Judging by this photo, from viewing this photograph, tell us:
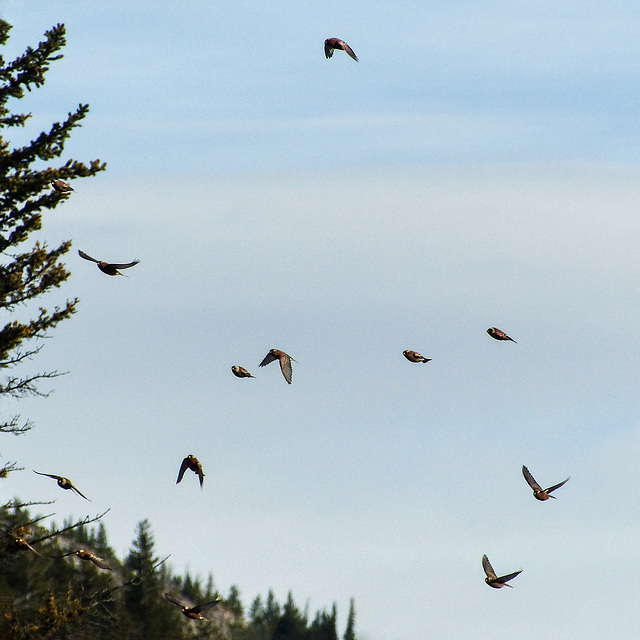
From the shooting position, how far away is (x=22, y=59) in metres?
20.1

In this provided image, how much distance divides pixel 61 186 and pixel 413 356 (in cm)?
712

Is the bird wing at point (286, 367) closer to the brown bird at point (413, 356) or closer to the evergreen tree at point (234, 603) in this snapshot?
the brown bird at point (413, 356)

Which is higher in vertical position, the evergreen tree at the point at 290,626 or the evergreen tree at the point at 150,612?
the evergreen tree at the point at 290,626

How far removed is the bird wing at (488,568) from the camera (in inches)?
658

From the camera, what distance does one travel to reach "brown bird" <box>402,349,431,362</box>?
55.4 feet

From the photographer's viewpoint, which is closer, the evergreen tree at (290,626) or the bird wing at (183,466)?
the bird wing at (183,466)

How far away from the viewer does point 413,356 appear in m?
Answer: 17.0

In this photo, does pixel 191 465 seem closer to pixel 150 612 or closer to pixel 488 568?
pixel 488 568

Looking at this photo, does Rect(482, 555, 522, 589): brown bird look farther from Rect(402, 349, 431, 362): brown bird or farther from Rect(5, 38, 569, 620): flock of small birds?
Rect(402, 349, 431, 362): brown bird

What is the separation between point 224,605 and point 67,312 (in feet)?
337

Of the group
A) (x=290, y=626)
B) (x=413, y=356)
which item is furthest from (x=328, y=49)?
(x=290, y=626)

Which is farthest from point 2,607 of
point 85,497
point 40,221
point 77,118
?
point 77,118

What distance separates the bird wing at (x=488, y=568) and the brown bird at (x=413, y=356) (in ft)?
10.5

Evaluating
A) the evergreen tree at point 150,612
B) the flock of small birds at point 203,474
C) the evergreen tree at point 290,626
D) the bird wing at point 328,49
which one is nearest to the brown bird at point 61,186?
the flock of small birds at point 203,474
